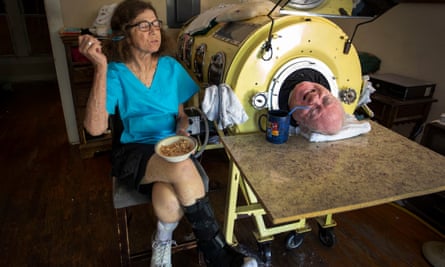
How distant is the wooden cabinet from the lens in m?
2.31

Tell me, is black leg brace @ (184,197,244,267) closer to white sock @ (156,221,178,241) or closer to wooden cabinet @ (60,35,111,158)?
white sock @ (156,221,178,241)

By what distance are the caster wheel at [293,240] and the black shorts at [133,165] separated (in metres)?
0.81

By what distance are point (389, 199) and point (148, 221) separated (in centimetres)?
135

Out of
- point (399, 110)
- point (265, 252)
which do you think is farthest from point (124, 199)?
point (399, 110)

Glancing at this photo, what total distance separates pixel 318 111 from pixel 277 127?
165 mm

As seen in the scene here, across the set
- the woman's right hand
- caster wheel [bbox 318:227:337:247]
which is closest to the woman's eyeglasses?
the woman's right hand

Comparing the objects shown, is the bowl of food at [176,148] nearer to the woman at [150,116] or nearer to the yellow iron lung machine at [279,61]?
the woman at [150,116]

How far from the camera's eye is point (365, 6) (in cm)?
131

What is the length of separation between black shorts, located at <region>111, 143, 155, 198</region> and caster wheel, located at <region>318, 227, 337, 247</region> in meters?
0.98

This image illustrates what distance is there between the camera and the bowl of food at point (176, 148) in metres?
1.07

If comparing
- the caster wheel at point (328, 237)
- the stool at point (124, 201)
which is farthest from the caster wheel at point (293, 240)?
the stool at point (124, 201)

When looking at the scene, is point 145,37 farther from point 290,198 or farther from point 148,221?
point 148,221

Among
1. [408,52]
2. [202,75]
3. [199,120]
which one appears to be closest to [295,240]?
[199,120]

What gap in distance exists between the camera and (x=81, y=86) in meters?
2.41
